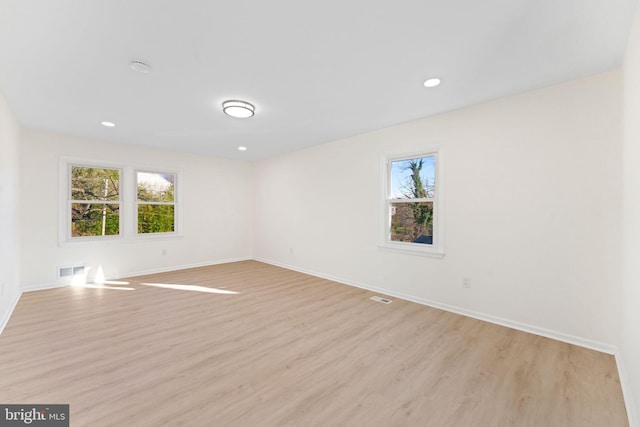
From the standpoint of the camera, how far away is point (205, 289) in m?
4.13

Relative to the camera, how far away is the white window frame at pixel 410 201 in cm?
336

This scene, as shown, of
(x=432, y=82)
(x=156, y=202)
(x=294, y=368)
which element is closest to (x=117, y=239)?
(x=156, y=202)

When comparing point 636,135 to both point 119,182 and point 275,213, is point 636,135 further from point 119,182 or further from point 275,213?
point 119,182

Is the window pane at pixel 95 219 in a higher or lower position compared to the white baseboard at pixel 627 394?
higher

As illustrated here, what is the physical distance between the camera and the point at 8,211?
3.07m

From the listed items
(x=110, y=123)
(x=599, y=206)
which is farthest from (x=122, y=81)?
(x=599, y=206)

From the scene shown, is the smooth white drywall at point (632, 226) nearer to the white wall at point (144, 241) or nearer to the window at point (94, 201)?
the white wall at point (144, 241)

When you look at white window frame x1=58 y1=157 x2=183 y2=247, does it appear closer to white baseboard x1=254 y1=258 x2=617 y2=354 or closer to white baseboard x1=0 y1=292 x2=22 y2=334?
white baseboard x1=0 y1=292 x2=22 y2=334

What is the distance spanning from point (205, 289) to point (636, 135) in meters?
4.83

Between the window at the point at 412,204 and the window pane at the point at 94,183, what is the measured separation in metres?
4.82

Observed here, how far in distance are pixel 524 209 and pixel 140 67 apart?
3879 millimetres

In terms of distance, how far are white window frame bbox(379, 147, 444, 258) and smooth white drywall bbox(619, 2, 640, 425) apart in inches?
60.6

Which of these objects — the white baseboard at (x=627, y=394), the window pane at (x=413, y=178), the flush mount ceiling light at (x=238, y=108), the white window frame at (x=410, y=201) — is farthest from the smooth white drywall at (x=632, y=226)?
the flush mount ceiling light at (x=238, y=108)

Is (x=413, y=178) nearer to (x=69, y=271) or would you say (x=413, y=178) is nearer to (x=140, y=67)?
(x=140, y=67)
